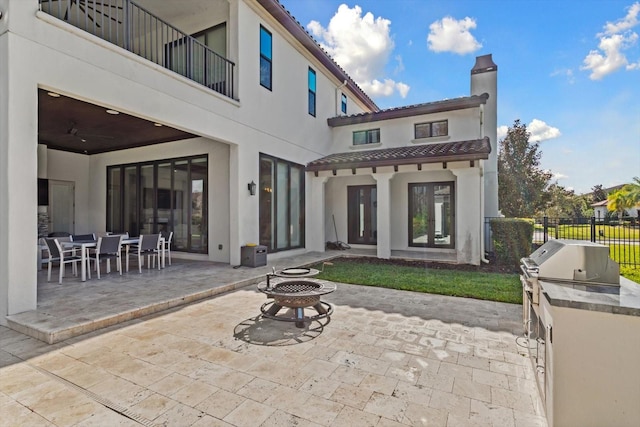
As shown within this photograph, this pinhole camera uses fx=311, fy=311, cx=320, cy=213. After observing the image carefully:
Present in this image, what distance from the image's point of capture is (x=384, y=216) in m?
10.4

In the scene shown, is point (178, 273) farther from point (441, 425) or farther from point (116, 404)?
point (441, 425)

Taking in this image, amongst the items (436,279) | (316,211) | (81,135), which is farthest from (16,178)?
(316,211)

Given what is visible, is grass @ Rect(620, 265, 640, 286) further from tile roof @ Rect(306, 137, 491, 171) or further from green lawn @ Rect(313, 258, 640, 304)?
tile roof @ Rect(306, 137, 491, 171)

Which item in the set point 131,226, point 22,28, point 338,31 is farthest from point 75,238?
point 338,31

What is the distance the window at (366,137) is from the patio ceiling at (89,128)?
7.01 m

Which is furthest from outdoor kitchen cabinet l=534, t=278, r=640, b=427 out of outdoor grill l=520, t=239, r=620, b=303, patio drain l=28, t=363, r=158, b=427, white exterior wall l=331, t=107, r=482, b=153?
white exterior wall l=331, t=107, r=482, b=153

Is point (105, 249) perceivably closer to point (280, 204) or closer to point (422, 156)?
point (280, 204)

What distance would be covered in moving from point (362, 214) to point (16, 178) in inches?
413

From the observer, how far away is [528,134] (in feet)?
68.3

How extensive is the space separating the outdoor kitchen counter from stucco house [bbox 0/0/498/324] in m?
6.16

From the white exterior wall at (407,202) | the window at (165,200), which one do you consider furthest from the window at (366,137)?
the window at (165,200)

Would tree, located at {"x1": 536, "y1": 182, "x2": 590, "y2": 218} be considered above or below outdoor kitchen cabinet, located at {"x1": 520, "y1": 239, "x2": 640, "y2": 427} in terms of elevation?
above

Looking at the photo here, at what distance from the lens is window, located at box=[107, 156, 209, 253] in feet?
31.3

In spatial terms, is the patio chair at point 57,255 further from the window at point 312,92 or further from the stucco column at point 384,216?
the window at point 312,92
